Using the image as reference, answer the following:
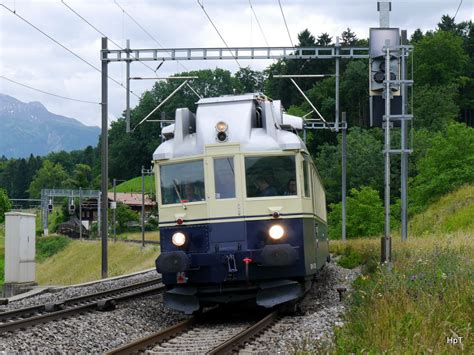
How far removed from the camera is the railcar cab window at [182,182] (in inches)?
488

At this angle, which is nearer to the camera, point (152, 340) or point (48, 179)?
point (152, 340)

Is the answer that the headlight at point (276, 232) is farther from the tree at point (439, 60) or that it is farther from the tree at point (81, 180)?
the tree at point (81, 180)

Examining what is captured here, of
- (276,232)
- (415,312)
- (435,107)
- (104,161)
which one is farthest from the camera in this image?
(435,107)

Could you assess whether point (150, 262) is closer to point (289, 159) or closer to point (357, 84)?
point (289, 159)

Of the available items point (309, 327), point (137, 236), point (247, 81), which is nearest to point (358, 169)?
point (247, 81)

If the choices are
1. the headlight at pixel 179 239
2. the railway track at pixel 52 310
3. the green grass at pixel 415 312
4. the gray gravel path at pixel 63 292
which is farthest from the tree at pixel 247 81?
the green grass at pixel 415 312

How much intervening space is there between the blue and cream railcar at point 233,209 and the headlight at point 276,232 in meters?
0.02

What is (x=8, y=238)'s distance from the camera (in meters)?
19.6

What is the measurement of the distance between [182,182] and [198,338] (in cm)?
291

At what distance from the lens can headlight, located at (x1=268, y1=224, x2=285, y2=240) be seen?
39.2ft

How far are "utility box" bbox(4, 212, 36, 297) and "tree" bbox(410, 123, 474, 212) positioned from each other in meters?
33.4

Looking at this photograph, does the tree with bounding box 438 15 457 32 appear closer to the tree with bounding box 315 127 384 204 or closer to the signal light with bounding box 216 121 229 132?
the tree with bounding box 315 127 384 204

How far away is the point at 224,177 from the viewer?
12.3 meters

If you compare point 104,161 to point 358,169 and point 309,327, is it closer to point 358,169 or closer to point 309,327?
point 309,327
